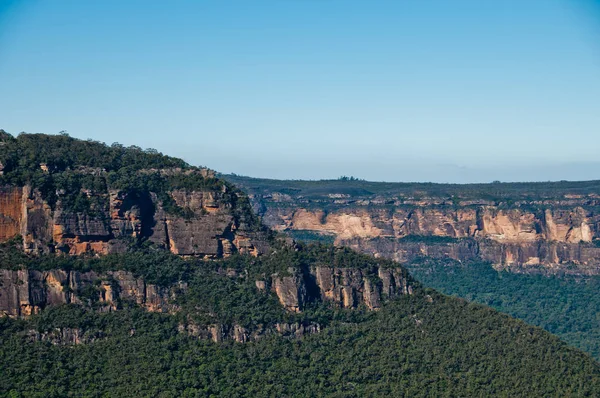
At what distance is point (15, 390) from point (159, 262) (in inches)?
709

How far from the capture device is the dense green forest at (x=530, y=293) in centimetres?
13925

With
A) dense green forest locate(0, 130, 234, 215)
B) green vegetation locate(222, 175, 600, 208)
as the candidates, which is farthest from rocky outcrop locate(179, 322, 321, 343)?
green vegetation locate(222, 175, 600, 208)

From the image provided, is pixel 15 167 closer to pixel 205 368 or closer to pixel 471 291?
pixel 205 368

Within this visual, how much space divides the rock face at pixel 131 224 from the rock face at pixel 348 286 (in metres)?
4.57

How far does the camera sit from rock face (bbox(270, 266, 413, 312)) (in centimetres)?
9088

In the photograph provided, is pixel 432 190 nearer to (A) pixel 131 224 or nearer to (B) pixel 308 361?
(A) pixel 131 224

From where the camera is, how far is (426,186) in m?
192

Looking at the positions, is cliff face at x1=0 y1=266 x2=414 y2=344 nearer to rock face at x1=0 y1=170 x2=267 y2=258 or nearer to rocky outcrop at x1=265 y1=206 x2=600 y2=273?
rock face at x1=0 y1=170 x2=267 y2=258

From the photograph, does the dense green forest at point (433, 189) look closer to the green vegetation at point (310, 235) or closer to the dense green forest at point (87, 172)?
the green vegetation at point (310, 235)

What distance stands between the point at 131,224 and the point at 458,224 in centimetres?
8973

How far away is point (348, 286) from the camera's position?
300ft

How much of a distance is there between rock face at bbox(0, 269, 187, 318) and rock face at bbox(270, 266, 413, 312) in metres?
9.59

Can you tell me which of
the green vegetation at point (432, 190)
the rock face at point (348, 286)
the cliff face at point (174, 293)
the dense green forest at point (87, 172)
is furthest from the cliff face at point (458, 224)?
the dense green forest at point (87, 172)

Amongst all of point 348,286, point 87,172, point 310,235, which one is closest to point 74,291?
point 87,172
